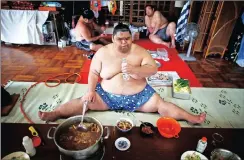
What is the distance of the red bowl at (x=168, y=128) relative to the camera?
118 centimetres

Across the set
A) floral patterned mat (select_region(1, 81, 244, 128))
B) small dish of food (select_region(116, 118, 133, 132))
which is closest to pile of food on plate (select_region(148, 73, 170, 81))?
floral patterned mat (select_region(1, 81, 244, 128))

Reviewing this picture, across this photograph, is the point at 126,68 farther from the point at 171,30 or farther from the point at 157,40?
the point at 171,30

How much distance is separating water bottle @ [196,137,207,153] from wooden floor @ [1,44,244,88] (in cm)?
162

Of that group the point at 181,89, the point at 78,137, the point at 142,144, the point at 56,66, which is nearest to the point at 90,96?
the point at 78,137

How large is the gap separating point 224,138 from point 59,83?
1.95 m

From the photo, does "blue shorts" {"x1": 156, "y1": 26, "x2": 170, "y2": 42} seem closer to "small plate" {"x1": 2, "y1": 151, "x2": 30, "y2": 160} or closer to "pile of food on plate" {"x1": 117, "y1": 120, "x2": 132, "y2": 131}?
"pile of food on plate" {"x1": 117, "y1": 120, "x2": 132, "y2": 131}

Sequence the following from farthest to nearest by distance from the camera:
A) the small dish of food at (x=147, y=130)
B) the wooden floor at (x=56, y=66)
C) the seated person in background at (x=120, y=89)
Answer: the wooden floor at (x=56, y=66)
the seated person in background at (x=120, y=89)
the small dish of food at (x=147, y=130)

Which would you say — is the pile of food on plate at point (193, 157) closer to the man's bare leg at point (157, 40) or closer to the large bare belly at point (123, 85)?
the large bare belly at point (123, 85)

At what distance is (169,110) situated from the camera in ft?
5.63

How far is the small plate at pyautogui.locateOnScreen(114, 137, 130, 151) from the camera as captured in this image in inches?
42.8

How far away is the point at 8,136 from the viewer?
1139mm

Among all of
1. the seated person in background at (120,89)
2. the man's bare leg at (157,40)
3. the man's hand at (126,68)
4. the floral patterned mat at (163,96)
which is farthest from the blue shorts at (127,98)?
the man's bare leg at (157,40)

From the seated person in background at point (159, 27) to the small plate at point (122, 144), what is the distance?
9.81 feet

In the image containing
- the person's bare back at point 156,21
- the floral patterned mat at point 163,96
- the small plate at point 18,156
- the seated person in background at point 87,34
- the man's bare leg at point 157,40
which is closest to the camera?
the small plate at point 18,156
